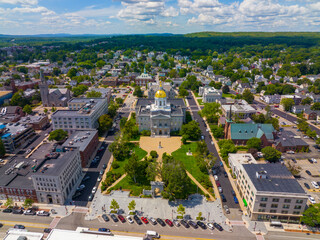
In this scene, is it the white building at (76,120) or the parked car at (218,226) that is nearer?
the parked car at (218,226)

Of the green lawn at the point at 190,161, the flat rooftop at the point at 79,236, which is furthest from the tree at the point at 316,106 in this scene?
the flat rooftop at the point at 79,236

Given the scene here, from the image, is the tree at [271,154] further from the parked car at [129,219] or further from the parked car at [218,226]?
the parked car at [129,219]

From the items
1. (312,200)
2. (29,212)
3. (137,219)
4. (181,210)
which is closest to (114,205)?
(137,219)

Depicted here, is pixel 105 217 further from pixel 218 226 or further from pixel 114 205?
pixel 218 226

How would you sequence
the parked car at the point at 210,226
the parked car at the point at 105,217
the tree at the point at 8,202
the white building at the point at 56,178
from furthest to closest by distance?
the white building at the point at 56,178 < the tree at the point at 8,202 < the parked car at the point at 105,217 < the parked car at the point at 210,226

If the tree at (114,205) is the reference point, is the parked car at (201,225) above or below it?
below

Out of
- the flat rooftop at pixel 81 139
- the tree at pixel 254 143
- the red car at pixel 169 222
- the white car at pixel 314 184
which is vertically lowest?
the red car at pixel 169 222

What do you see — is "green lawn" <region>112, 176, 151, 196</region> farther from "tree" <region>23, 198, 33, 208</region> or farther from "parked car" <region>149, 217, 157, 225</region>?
"tree" <region>23, 198, 33, 208</region>
